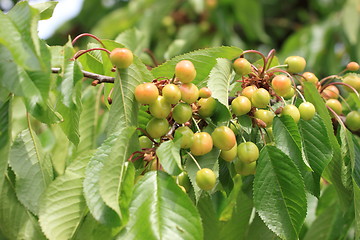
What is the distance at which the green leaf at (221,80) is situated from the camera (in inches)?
43.1

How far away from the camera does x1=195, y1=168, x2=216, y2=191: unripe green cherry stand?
1.02 m

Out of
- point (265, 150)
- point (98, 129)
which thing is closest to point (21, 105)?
point (98, 129)

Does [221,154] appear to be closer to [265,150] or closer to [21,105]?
[265,150]

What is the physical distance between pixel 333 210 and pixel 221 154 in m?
0.63

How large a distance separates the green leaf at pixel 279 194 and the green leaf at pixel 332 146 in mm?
185

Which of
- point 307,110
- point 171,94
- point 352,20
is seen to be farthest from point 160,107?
point 352,20

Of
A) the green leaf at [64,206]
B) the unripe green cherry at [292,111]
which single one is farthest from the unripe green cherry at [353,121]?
the green leaf at [64,206]

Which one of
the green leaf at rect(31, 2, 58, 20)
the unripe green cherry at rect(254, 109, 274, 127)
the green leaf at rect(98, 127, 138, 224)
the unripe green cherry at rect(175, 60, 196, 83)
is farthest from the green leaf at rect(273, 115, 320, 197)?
the green leaf at rect(31, 2, 58, 20)

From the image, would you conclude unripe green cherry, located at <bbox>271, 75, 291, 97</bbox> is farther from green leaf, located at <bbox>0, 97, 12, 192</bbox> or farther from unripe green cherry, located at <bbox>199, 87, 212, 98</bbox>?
green leaf, located at <bbox>0, 97, 12, 192</bbox>

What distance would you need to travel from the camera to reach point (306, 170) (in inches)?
45.5

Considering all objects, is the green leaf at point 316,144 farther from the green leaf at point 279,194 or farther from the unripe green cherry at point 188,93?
the unripe green cherry at point 188,93

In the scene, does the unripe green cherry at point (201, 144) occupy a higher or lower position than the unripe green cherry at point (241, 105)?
lower

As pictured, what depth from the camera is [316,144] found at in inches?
46.2

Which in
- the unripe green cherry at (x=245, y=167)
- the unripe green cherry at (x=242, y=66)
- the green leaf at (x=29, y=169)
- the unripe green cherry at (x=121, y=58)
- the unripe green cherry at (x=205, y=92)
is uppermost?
the unripe green cherry at (x=121, y=58)
